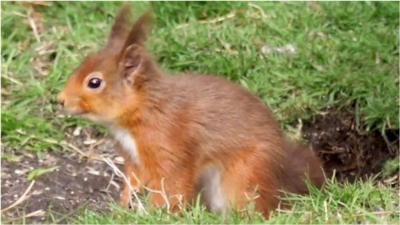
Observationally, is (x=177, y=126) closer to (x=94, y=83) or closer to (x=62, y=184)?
(x=94, y=83)

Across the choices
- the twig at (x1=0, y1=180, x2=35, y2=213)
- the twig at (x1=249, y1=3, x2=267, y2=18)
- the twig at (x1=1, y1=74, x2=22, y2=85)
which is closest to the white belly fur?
the twig at (x1=0, y1=180, x2=35, y2=213)

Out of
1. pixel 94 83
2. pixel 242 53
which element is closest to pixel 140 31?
pixel 94 83

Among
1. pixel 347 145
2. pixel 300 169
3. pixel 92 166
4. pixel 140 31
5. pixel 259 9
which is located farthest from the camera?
pixel 259 9

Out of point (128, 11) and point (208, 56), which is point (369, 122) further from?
point (128, 11)

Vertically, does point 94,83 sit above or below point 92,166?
above

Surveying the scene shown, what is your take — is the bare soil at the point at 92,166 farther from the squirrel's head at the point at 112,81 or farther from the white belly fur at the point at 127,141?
the squirrel's head at the point at 112,81

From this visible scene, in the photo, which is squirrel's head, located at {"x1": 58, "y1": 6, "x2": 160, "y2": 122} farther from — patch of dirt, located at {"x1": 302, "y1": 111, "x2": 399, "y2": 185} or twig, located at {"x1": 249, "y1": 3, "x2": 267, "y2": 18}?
twig, located at {"x1": 249, "y1": 3, "x2": 267, "y2": 18}

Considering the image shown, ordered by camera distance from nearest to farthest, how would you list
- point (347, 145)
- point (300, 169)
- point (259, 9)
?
point (300, 169), point (347, 145), point (259, 9)
